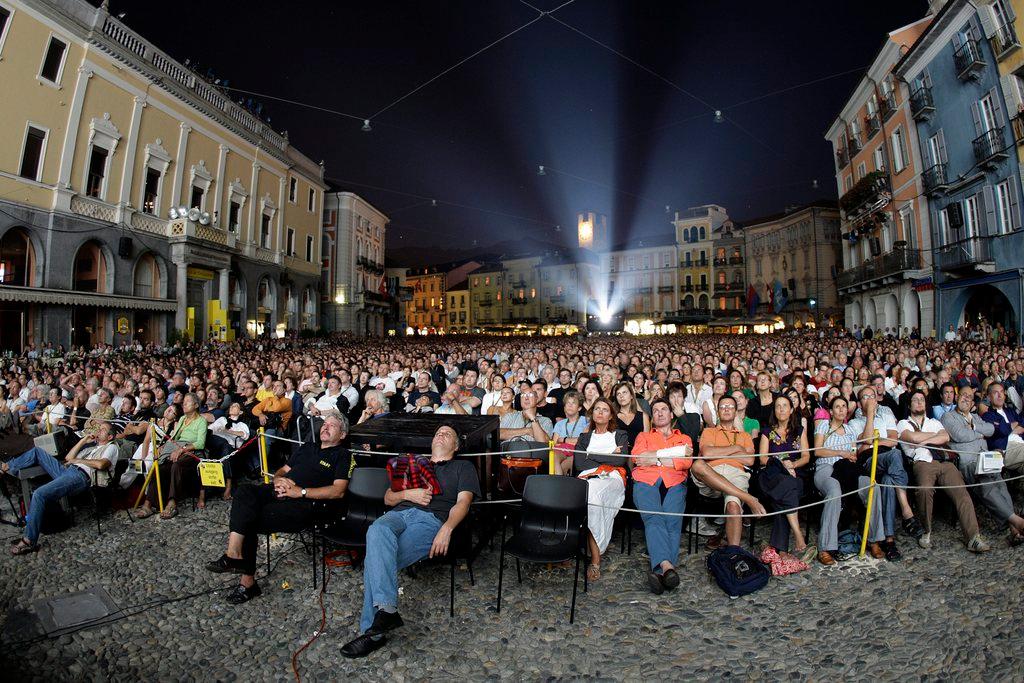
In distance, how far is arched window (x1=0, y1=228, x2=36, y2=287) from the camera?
19.9m

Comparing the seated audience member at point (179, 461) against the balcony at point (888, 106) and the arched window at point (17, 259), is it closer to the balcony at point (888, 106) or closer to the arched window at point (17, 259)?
the arched window at point (17, 259)

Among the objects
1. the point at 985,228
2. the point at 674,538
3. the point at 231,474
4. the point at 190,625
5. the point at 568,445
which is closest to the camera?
the point at 190,625

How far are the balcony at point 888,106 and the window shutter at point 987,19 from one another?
288 inches

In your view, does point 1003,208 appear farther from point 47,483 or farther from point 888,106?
point 47,483

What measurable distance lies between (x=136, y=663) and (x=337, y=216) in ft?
175

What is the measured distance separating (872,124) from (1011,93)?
11.7 m

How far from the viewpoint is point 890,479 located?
507cm

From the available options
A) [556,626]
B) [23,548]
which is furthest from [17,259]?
[556,626]

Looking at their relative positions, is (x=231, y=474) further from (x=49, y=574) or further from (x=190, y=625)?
(x=190, y=625)

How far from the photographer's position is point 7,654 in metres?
3.45

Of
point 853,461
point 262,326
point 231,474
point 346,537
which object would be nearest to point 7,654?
point 346,537

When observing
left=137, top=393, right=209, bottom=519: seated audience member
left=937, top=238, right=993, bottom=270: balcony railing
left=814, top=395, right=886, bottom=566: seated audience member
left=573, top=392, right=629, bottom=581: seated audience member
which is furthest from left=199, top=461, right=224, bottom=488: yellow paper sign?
left=937, top=238, right=993, bottom=270: balcony railing

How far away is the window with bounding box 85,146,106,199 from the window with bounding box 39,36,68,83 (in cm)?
321

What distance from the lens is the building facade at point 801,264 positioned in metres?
47.8
